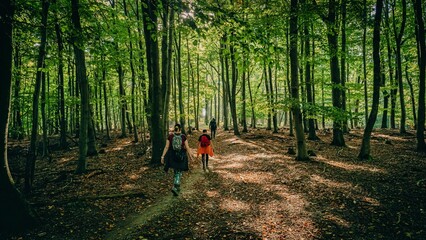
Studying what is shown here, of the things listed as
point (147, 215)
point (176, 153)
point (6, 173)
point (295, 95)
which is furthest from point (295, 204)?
point (6, 173)

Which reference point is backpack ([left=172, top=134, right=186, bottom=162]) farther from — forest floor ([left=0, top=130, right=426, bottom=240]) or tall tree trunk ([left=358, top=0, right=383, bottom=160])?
tall tree trunk ([left=358, top=0, right=383, bottom=160])

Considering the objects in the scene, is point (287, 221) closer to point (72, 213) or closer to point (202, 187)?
point (202, 187)

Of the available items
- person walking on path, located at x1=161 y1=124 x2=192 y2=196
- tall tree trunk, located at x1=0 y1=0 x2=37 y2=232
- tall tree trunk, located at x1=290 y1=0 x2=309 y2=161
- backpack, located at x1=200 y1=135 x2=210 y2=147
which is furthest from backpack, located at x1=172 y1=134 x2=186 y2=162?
tall tree trunk, located at x1=290 y1=0 x2=309 y2=161

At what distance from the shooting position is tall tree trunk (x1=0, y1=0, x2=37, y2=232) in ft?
17.3

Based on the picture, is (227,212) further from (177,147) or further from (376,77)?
(376,77)

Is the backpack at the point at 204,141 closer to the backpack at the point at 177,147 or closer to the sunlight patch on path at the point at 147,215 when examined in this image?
the sunlight patch on path at the point at 147,215

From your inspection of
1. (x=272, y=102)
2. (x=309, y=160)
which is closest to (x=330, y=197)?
(x=309, y=160)

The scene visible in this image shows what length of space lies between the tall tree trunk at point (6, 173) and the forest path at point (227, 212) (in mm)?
2061

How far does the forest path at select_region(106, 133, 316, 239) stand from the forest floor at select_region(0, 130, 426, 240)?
3 centimetres

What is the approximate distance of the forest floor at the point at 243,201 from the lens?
568 centimetres

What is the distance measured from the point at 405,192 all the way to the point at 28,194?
39.1 feet

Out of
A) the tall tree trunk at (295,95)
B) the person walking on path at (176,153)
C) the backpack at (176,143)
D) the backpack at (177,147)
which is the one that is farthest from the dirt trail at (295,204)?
the backpack at (176,143)

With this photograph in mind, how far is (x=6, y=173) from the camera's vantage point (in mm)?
5504

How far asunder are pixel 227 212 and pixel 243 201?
99 cm
